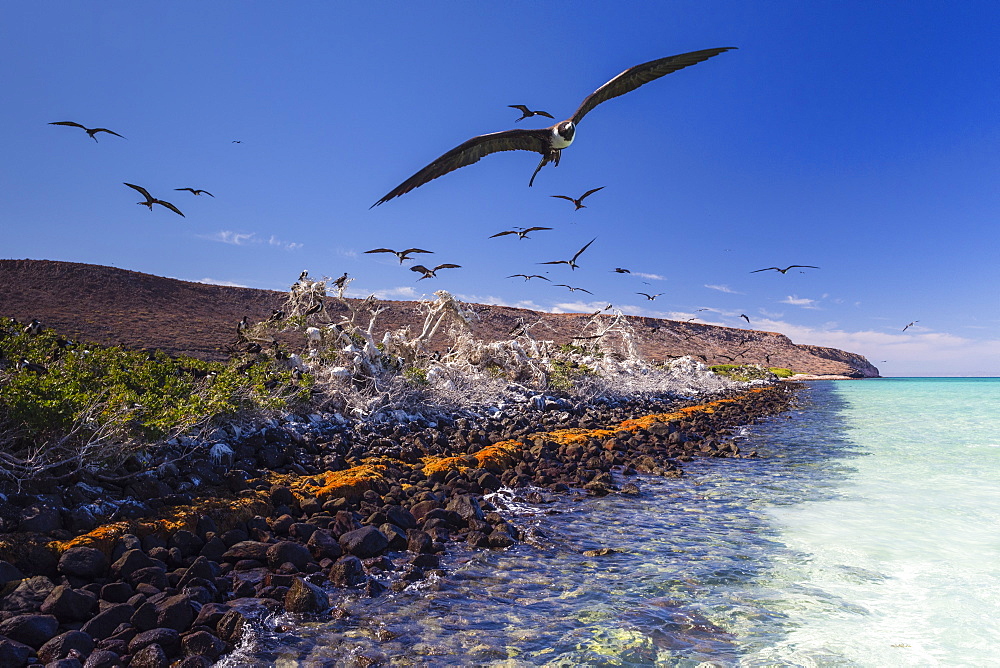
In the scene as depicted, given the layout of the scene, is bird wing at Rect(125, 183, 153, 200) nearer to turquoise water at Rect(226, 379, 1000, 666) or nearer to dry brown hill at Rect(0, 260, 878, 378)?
turquoise water at Rect(226, 379, 1000, 666)

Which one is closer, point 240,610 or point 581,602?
point 240,610

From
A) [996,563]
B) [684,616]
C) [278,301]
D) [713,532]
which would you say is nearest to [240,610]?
[684,616]

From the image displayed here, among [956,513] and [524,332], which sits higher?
[524,332]

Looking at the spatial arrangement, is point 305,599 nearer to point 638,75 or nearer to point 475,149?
point 475,149

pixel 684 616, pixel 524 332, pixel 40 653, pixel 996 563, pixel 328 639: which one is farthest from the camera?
pixel 524 332

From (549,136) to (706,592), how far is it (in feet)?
13.7

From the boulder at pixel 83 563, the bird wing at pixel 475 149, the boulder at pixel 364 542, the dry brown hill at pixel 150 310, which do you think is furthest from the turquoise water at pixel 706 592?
the dry brown hill at pixel 150 310

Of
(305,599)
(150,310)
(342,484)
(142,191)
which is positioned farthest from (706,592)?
(150,310)

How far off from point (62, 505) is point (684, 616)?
→ 5.49m

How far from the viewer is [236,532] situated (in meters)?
4.93

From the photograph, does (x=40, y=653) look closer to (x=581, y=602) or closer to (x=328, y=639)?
(x=328, y=639)

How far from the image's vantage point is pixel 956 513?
26.9 ft

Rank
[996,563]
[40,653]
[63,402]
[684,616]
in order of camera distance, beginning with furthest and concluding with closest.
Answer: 1. [996,563]
2. [63,402]
3. [684,616]
4. [40,653]

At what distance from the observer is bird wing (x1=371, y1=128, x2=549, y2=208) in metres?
3.99
